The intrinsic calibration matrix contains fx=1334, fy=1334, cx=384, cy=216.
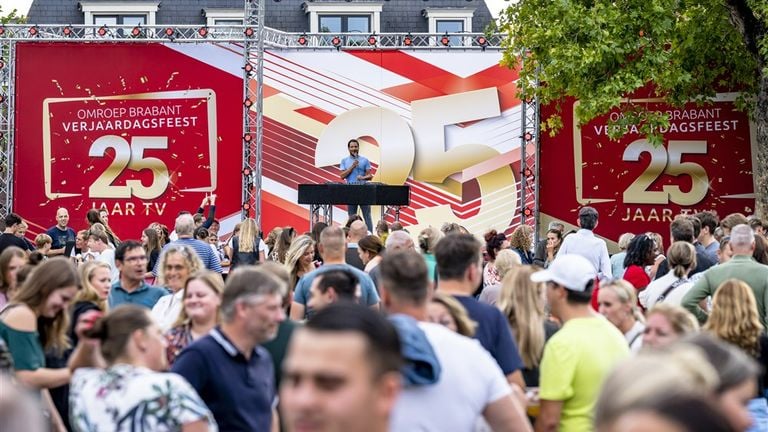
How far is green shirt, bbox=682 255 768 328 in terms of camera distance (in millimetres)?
8430

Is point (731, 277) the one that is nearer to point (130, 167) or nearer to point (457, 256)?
point (457, 256)

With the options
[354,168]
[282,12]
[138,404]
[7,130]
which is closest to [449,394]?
[138,404]

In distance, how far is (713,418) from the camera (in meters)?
2.25

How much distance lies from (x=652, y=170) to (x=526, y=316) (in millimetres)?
17205

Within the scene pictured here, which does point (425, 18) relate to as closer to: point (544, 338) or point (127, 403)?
point (544, 338)

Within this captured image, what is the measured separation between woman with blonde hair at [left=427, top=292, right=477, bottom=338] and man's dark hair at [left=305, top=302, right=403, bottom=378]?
7.14ft

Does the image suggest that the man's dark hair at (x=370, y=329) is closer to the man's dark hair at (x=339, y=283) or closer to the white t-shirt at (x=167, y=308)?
Result: the man's dark hair at (x=339, y=283)

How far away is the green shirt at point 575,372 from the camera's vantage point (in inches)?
218

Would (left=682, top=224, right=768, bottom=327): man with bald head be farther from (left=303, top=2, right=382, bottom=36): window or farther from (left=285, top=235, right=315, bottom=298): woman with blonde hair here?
(left=303, top=2, right=382, bottom=36): window

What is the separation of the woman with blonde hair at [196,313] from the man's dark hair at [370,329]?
3303 mm

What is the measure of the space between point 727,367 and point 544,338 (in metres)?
3.06

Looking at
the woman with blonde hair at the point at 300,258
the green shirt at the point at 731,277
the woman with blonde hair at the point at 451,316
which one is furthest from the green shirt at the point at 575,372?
the woman with blonde hair at the point at 300,258

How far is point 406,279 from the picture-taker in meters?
4.76

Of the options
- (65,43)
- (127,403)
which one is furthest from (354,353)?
(65,43)
